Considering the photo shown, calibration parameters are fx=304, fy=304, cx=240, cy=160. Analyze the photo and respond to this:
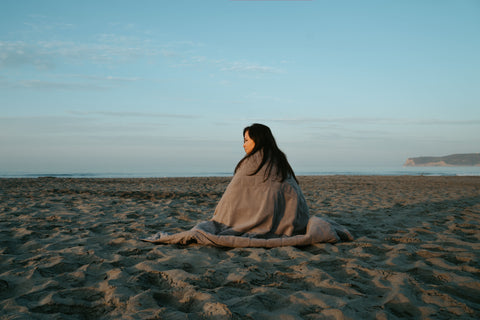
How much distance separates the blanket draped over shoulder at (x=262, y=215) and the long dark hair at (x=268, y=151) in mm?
55

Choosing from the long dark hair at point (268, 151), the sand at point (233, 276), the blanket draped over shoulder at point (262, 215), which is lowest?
the sand at point (233, 276)

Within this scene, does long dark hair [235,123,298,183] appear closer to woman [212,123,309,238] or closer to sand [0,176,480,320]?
woman [212,123,309,238]

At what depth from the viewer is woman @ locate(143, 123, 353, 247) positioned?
3510 millimetres

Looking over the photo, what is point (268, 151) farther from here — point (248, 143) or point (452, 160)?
point (452, 160)

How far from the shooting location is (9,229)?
4.04 meters

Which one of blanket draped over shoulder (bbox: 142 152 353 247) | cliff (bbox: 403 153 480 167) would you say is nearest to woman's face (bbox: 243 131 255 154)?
blanket draped over shoulder (bbox: 142 152 353 247)

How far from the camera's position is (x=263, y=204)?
356cm

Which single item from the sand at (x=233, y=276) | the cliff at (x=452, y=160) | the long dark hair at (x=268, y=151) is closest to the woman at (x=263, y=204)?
the long dark hair at (x=268, y=151)

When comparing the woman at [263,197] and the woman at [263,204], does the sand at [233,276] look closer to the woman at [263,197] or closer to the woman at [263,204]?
the woman at [263,204]

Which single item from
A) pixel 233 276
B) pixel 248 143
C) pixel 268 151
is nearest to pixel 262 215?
pixel 268 151

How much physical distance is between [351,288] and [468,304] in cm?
71

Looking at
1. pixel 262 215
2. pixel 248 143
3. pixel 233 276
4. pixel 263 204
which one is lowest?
pixel 233 276

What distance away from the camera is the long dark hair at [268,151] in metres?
3.65

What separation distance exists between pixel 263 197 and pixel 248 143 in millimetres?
699
